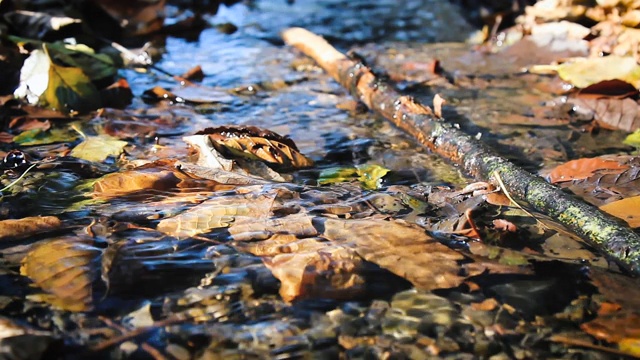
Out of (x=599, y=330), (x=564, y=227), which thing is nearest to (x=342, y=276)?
(x=599, y=330)

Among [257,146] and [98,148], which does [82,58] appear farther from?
[257,146]

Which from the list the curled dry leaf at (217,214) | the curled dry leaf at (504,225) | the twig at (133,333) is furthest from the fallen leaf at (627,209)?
the twig at (133,333)

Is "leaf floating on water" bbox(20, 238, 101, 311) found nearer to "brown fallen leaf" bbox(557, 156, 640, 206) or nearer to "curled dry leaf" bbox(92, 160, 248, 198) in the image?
"curled dry leaf" bbox(92, 160, 248, 198)

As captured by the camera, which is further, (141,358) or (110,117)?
(110,117)

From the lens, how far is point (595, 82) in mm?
3232

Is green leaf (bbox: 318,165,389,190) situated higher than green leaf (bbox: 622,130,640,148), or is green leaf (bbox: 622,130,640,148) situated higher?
green leaf (bbox: 318,165,389,190)

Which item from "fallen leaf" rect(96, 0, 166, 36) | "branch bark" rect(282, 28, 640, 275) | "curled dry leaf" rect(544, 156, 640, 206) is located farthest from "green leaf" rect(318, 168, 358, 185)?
"fallen leaf" rect(96, 0, 166, 36)

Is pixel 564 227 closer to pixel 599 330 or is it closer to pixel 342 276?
pixel 599 330

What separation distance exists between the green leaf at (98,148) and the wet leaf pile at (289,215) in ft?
0.04

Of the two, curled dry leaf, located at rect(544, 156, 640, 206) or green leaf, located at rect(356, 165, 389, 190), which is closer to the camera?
curled dry leaf, located at rect(544, 156, 640, 206)

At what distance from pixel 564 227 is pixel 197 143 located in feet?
4.56

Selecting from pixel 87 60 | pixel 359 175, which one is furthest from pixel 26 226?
pixel 87 60

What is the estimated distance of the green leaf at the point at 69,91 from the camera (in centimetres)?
295

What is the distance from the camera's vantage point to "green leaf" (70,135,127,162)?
2.38 metres
